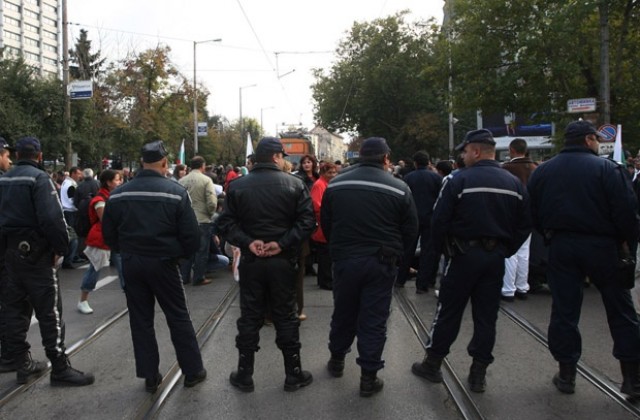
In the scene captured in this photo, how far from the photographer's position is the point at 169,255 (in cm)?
426

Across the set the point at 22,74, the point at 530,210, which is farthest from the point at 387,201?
the point at 22,74

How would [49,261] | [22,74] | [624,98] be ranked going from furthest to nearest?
1. [22,74]
2. [624,98]
3. [49,261]

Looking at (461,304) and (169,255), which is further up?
(169,255)

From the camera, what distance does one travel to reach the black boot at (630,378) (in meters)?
4.14

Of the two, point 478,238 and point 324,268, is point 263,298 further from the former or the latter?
point 324,268

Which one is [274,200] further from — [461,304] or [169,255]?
[461,304]

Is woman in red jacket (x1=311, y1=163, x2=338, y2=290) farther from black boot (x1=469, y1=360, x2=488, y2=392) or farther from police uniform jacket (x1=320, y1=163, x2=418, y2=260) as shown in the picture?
black boot (x1=469, y1=360, x2=488, y2=392)

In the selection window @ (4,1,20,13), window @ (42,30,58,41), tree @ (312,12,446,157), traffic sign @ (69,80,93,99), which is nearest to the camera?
traffic sign @ (69,80,93,99)

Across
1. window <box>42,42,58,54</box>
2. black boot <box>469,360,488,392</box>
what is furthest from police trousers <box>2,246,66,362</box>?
window <box>42,42,58,54</box>

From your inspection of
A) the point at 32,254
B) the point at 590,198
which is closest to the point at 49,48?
the point at 32,254

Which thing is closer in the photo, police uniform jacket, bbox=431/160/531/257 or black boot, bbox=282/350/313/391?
police uniform jacket, bbox=431/160/531/257

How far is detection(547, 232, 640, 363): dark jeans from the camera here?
416 cm

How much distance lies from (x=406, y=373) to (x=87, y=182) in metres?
7.01

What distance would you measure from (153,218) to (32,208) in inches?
41.9
